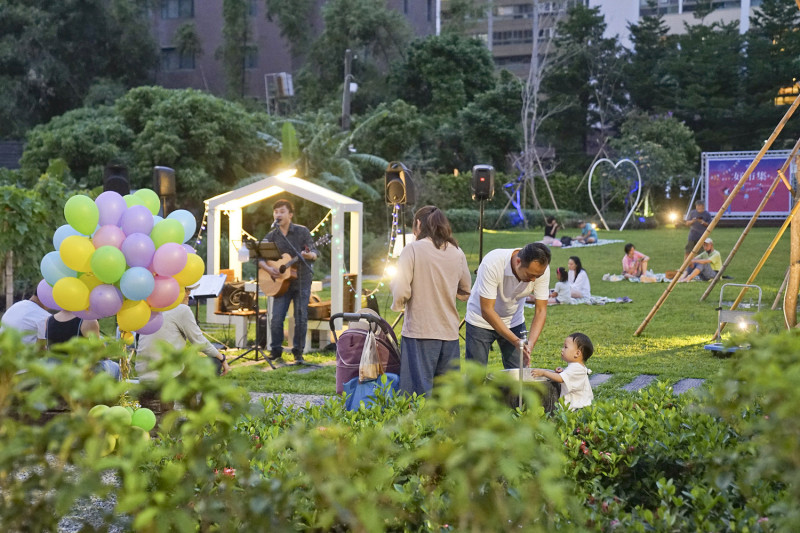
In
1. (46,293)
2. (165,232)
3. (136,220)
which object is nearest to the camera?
(136,220)

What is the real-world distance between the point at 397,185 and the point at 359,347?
409cm

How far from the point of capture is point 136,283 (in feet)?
17.0

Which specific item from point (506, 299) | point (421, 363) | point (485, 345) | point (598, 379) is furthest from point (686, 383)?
point (421, 363)

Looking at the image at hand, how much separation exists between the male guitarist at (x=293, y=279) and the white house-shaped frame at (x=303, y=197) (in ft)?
1.94

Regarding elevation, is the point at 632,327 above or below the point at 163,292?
below

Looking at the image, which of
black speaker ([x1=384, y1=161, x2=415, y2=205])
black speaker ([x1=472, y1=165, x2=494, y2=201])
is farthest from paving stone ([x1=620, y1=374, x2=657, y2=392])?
black speaker ([x1=384, y1=161, x2=415, y2=205])

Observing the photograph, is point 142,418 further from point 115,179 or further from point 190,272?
point 115,179

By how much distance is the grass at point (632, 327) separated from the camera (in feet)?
29.4

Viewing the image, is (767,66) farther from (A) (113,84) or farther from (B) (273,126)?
(A) (113,84)

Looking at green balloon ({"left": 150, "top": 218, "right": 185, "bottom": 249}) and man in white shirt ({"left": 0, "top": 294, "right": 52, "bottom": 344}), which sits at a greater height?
green balloon ({"left": 150, "top": 218, "right": 185, "bottom": 249})

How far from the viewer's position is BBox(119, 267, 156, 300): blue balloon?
5.18 metres

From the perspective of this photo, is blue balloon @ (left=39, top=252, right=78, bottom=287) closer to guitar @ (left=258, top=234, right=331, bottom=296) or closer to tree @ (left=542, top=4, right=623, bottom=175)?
guitar @ (left=258, top=234, right=331, bottom=296)

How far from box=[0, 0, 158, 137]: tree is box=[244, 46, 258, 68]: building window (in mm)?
5130

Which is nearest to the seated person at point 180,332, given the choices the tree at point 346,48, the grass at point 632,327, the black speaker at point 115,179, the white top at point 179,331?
the white top at point 179,331
